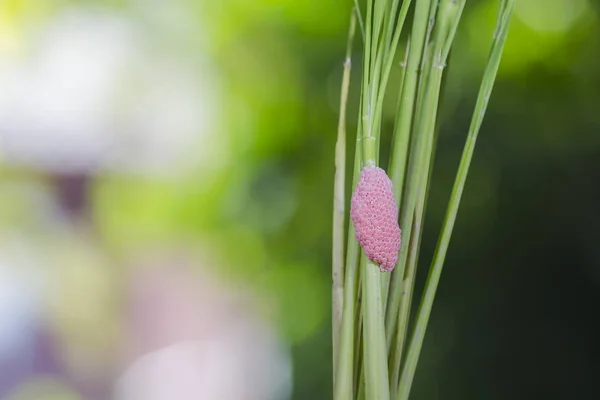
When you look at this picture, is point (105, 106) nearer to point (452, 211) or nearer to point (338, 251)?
point (338, 251)

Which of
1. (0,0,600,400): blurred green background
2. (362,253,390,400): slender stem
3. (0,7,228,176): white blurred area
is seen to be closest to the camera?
(362,253,390,400): slender stem

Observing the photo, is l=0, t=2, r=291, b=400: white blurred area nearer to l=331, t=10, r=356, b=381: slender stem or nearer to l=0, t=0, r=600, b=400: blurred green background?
l=0, t=0, r=600, b=400: blurred green background

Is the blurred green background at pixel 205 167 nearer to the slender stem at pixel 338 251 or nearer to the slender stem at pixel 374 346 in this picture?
the slender stem at pixel 338 251

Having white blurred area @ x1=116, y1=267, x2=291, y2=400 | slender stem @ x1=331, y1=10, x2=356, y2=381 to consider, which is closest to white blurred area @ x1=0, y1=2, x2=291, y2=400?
white blurred area @ x1=116, y1=267, x2=291, y2=400

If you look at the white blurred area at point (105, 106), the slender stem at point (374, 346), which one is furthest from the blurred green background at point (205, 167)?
the slender stem at point (374, 346)

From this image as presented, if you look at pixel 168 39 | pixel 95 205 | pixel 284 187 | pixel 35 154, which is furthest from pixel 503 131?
pixel 35 154

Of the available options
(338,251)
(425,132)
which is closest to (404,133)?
(425,132)

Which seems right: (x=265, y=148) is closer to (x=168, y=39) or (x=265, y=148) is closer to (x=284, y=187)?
(x=284, y=187)
